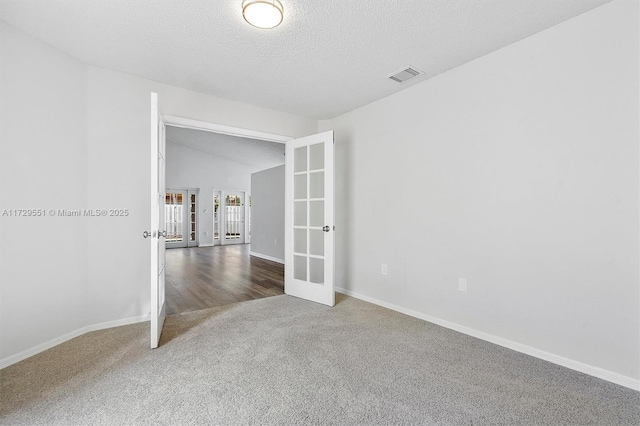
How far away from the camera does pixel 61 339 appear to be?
2533 mm

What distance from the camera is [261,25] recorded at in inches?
79.7

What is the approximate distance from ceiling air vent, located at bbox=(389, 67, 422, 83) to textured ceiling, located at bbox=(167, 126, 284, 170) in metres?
4.20

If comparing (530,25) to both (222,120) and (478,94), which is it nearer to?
(478,94)

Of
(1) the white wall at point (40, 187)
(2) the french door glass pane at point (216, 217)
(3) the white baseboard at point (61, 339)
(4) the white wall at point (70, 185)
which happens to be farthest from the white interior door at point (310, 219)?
(2) the french door glass pane at point (216, 217)

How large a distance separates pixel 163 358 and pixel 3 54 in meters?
2.54

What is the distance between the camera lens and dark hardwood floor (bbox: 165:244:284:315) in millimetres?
3779

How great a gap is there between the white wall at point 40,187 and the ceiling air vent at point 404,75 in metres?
2.97

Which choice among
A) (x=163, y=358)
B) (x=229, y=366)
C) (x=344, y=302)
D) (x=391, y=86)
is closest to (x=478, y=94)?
(x=391, y=86)

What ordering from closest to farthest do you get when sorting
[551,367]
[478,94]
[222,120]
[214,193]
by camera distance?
1. [551,367]
2. [478,94]
3. [222,120]
4. [214,193]

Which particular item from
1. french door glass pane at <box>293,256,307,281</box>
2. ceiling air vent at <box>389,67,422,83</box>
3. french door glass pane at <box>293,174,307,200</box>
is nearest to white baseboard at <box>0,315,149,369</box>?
french door glass pane at <box>293,256,307,281</box>

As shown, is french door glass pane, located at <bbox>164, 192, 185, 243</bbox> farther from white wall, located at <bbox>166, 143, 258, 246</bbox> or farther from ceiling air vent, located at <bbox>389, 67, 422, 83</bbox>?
ceiling air vent, located at <bbox>389, 67, 422, 83</bbox>

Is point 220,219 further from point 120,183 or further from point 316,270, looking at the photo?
point 120,183

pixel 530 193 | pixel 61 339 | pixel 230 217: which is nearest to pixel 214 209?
pixel 230 217

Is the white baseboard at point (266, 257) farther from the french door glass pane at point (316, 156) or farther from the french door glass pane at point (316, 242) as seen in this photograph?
the french door glass pane at point (316, 156)
